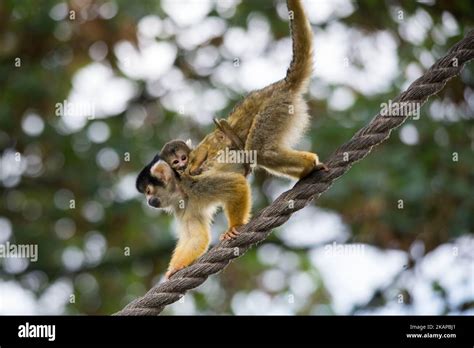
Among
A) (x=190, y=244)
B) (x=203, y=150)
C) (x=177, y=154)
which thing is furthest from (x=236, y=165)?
(x=190, y=244)

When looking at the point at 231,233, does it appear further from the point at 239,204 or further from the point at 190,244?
the point at 190,244

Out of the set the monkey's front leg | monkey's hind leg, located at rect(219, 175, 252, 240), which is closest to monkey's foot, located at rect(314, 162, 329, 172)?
monkey's hind leg, located at rect(219, 175, 252, 240)

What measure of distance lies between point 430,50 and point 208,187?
4.81 metres

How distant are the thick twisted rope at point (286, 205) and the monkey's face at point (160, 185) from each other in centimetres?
108

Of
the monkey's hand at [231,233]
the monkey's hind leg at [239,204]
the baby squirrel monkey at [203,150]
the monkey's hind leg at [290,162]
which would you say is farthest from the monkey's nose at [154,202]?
the monkey's hind leg at [290,162]

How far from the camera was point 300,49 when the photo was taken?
5281 mm

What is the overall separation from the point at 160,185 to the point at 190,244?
1.51ft

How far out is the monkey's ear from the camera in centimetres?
558

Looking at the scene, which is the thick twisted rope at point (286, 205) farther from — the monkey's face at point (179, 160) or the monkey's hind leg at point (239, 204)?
the monkey's face at point (179, 160)

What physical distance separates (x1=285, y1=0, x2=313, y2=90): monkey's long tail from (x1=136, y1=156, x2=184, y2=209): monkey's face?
1.04m

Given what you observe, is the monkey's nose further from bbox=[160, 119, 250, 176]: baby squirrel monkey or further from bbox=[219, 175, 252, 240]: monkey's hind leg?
bbox=[219, 175, 252, 240]: monkey's hind leg
